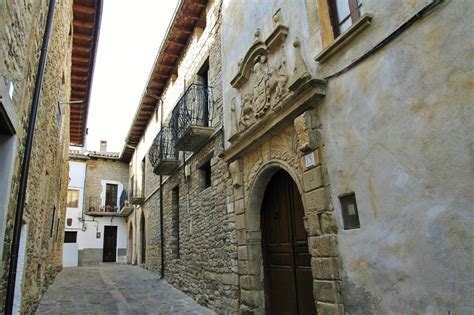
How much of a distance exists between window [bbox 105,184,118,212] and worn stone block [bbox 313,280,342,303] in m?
20.3

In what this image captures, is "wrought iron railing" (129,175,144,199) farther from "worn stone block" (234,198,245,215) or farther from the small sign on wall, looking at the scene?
the small sign on wall

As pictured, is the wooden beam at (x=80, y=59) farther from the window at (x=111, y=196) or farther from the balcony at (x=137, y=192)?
the window at (x=111, y=196)

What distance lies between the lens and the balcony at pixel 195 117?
23.3 feet

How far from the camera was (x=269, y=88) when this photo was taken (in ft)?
16.3

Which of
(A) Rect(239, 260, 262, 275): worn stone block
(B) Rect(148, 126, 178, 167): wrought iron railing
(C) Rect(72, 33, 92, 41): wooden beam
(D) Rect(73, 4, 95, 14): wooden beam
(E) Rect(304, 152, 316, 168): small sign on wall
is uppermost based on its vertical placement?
(D) Rect(73, 4, 95, 14): wooden beam

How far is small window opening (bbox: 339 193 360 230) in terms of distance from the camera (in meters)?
3.47

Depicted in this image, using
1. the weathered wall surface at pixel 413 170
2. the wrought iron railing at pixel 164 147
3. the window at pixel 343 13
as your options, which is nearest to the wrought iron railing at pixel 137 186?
the wrought iron railing at pixel 164 147

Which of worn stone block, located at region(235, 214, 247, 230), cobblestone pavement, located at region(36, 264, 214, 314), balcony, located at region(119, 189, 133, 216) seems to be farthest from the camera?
balcony, located at region(119, 189, 133, 216)

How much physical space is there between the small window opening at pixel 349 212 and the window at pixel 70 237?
20.7 meters

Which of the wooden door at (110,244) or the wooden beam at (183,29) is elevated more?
the wooden beam at (183,29)

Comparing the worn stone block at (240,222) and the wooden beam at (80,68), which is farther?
the wooden beam at (80,68)

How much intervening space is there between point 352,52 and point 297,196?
6.78 ft

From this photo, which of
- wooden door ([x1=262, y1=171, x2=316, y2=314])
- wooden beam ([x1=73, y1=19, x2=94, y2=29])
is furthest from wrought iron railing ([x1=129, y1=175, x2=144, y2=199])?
wooden door ([x1=262, y1=171, x2=316, y2=314])

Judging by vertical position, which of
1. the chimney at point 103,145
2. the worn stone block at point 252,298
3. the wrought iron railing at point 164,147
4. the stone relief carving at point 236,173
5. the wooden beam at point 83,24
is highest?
the chimney at point 103,145
